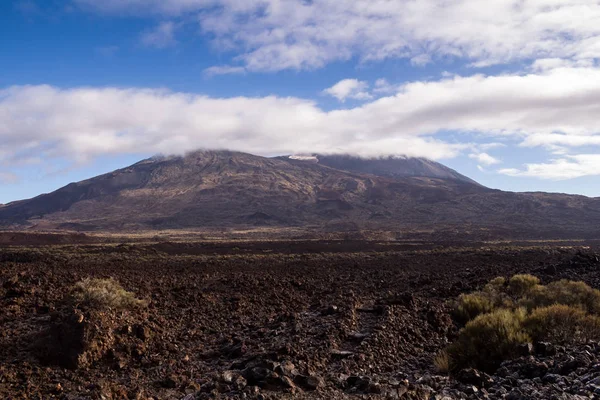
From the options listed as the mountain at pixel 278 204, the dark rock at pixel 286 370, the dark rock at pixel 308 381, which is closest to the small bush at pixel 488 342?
the dark rock at pixel 308 381

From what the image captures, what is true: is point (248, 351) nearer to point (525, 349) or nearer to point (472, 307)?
point (525, 349)

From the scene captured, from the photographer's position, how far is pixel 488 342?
841 centimetres

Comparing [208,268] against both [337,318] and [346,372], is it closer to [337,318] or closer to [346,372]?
[337,318]

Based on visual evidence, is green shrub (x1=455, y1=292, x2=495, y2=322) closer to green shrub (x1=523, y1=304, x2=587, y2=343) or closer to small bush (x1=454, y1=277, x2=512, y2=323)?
small bush (x1=454, y1=277, x2=512, y2=323)

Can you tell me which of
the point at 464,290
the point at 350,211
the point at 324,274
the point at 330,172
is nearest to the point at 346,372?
the point at 464,290

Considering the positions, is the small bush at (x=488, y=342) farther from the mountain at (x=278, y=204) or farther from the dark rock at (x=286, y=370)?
the mountain at (x=278, y=204)

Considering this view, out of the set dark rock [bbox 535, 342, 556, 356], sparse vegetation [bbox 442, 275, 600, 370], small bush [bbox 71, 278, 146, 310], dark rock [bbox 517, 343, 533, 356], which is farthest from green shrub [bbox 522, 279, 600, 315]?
small bush [bbox 71, 278, 146, 310]

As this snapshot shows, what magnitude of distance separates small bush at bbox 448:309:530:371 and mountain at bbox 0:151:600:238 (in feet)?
209

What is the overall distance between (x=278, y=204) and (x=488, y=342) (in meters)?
132

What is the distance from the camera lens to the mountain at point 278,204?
10381 cm

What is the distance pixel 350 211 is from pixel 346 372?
412ft

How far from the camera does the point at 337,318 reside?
11.1m

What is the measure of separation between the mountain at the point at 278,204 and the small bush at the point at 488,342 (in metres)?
63.8

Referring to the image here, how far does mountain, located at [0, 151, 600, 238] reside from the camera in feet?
341
